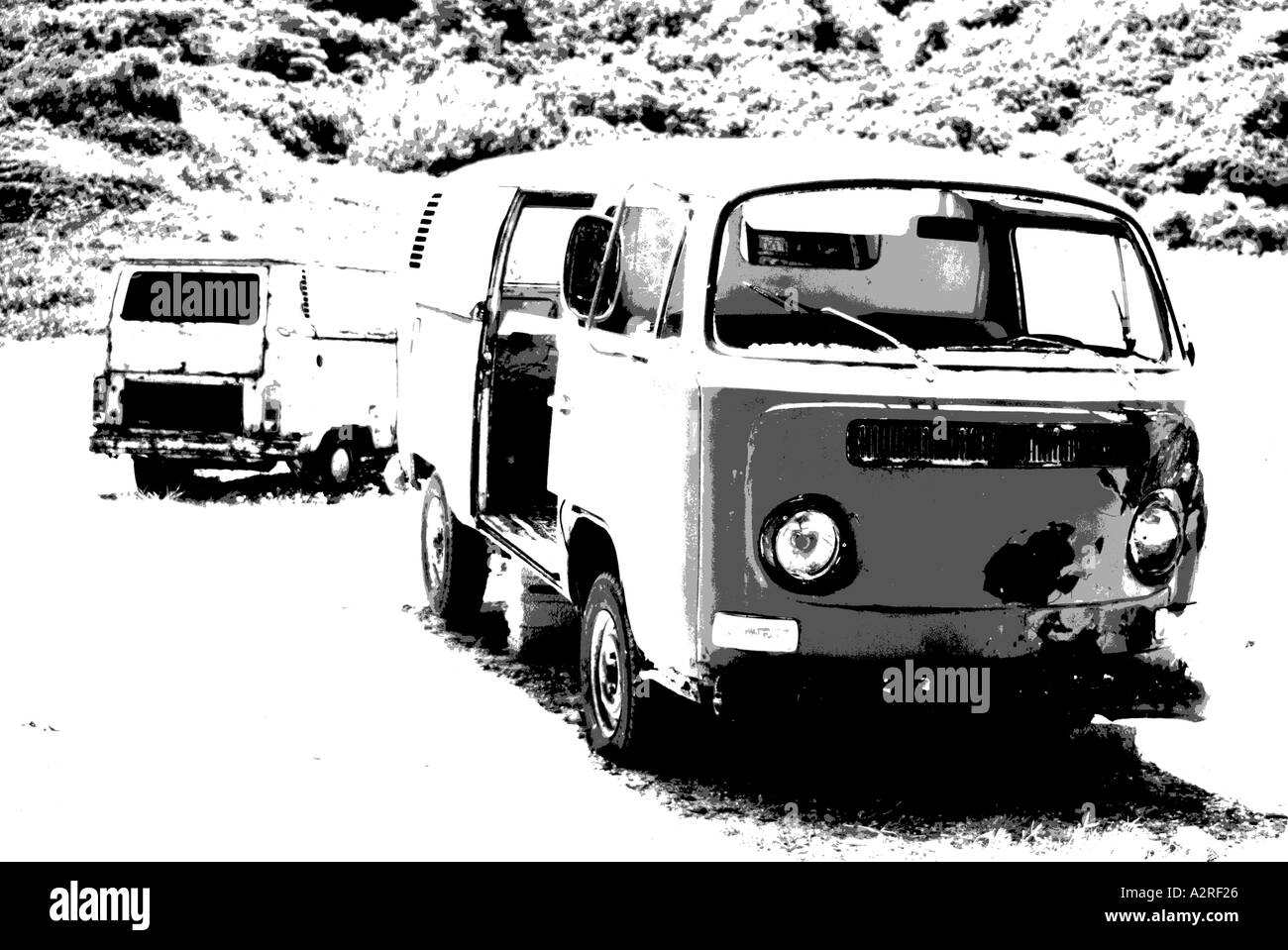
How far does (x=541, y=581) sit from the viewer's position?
1020cm

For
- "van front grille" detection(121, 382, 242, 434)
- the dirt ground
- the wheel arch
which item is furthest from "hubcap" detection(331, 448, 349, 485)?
the wheel arch

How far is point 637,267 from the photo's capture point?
628cm

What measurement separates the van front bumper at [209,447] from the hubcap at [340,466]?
55 centimetres

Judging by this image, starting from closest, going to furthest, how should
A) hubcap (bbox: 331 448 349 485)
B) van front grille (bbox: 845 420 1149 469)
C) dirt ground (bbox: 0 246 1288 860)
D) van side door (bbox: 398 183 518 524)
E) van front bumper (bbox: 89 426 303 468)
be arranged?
van front grille (bbox: 845 420 1149 469) < dirt ground (bbox: 0 246 1288 860) < van side door (bbox: 398 183 518 524) < van front bumper (bbox: 89 426 303 468) < hubcap (bbox: 331 448 349 485)

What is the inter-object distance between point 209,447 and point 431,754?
7.15m

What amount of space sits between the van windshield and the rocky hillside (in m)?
32.0

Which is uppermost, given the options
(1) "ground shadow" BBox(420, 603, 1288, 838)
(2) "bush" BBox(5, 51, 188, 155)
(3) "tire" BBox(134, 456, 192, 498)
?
(2) "bush" BBox(5, 51, 188, 155)

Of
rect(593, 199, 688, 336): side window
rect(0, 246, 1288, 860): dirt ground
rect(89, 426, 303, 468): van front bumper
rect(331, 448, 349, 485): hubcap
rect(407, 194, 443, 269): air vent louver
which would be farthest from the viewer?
rect(331, 448, 349, 485): hubcap

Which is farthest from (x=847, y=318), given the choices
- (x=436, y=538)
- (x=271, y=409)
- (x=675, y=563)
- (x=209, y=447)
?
(x=209, y=447)

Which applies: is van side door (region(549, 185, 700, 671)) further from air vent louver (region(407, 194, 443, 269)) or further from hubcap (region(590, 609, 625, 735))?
air vent louver (region(407, 194, 443, 269))

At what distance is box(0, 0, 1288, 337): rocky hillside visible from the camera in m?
41.2

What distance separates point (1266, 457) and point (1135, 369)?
34.7 feet

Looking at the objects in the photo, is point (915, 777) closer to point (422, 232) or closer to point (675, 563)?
point (675, 563)
